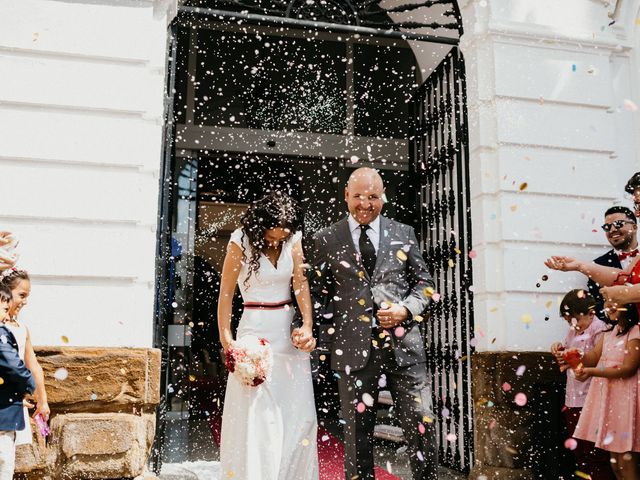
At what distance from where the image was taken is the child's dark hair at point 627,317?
11.7 feet

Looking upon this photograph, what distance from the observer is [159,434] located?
4918 mm

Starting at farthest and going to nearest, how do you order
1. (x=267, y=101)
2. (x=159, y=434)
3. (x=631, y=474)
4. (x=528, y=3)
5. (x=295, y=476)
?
(x=267, y=101) → (x=528, y=3) → (x=159, y=434) → (x=295, y=476) → (x=631, y=474)

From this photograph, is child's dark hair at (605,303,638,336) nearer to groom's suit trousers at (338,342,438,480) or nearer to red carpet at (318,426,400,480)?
groom's suit trousers at (338,342,438,480)

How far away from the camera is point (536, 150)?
5105mm

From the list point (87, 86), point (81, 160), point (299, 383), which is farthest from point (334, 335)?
point (87, 86)

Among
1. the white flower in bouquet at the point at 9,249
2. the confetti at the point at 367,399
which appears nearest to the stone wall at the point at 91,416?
the white flower in bouquet at the point at 9,249

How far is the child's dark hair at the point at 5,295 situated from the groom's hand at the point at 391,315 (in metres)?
2.00

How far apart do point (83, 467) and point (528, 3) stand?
4617 mm

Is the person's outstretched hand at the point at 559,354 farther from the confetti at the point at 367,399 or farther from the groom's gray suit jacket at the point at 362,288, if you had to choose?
the confetti at the point at 367,399

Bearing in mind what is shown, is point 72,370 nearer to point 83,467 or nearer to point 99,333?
point 99,333

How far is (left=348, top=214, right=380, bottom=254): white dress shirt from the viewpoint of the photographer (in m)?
4.04

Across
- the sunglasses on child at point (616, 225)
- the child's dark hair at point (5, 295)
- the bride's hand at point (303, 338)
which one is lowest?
the bride's hand at point (303, 338)

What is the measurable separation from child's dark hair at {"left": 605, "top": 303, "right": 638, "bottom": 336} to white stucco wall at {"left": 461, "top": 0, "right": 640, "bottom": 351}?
4.07ft

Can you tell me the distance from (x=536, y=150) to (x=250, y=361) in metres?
2.84
